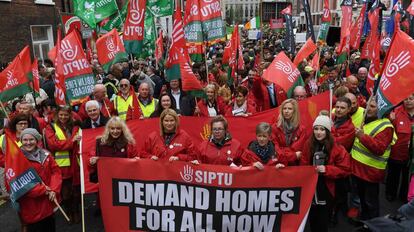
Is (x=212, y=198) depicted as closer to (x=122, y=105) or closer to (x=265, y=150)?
(x=265, y=150)

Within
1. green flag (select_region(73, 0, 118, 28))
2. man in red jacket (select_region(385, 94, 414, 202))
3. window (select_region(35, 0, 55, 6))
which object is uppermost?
window (select_region(35, 0, 55, 6))

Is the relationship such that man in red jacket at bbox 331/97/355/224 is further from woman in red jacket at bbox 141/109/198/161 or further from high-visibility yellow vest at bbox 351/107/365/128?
woman in red jacket at bbox 141/109/198/161

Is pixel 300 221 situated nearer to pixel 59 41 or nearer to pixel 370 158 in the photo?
pixel 370 158

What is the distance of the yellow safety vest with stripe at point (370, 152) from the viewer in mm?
4709

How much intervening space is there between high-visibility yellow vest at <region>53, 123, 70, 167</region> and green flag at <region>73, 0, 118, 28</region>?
16.4 feet

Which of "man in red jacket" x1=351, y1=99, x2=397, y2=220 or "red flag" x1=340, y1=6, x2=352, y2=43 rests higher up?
"red flag" x1=340, y1=6, x2=352, y2=43

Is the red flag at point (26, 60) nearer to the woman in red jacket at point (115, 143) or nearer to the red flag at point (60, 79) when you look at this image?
the red flag at point (60, 79)

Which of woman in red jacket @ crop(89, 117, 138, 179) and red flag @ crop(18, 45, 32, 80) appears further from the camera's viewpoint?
red flag @ crop(18, 45, 32, 80)

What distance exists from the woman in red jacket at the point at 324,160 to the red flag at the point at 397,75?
2.22 feet

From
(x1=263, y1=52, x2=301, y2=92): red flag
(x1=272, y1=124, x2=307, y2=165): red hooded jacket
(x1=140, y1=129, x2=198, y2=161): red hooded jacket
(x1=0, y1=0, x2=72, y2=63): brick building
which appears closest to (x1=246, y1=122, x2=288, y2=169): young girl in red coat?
(x1=272, y1=124, x2=307, y2=165): red hooded jacket

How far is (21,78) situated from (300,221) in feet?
15.5

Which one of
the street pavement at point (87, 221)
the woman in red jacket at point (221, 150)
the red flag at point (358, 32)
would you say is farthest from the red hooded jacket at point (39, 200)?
the red flag at point (358, 32)

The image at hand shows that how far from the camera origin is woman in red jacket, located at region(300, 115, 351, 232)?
4188 millimetres

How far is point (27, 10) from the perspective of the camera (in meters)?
17.2
